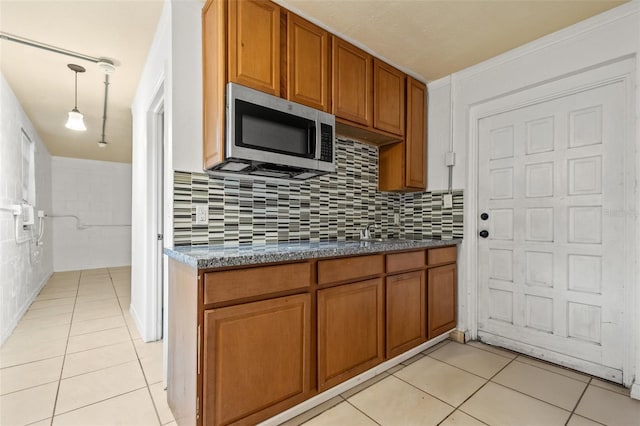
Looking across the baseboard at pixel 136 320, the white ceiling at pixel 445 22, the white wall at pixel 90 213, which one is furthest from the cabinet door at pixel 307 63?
the white wall at pixel 90 213

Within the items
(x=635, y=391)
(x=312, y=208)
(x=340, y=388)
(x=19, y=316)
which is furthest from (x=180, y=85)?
(x=635, y=391)

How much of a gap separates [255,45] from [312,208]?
126cm

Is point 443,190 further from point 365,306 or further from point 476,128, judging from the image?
point 365,306

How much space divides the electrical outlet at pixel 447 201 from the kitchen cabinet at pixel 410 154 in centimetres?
23

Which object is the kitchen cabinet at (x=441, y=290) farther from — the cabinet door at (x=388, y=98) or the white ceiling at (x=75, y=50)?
the white ceiling at (x=75, y=50)

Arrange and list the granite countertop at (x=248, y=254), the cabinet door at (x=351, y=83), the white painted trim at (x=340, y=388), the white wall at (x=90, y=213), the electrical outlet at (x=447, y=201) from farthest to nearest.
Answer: the white wall at (x=90, y=213), the electrical outlet at (x=447, y=201), the cabinet door at (x=351, y=83), the white painted trim at (x=340, y=388), the granite countertop at (x=248, y=254)

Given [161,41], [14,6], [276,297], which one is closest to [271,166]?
[276,297]

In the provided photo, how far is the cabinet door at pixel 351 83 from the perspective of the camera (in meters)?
2.17

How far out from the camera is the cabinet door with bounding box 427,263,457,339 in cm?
248

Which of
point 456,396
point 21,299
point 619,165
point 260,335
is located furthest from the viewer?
point 21,299

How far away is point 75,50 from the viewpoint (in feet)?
8.05

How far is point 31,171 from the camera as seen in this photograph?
430cm

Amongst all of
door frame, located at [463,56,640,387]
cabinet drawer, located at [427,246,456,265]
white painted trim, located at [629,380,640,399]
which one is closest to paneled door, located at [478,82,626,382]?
door frame, located at [463,56,640,387]

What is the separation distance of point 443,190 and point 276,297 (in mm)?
2149
